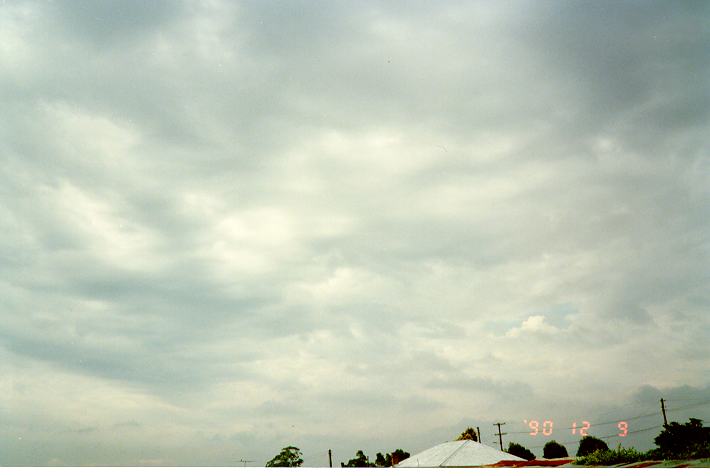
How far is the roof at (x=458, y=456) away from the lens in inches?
1028

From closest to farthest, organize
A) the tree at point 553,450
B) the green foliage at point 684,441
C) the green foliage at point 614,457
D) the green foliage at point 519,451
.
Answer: the green foliage at point 684,441 → the green foliage at point 614,457 → the tree at point 553,450 → the green foliage at point 519,451

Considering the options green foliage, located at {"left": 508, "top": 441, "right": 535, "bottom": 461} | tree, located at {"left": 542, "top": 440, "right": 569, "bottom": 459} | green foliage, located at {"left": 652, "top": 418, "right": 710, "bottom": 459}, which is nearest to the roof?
tree, located at {"left": 542, "top": 440, "right": 569, "bottom": 459}

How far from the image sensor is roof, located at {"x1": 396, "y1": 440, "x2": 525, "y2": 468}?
26123 mm

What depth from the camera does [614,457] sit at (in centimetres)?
773

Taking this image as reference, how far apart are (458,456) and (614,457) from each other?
21.0 meters

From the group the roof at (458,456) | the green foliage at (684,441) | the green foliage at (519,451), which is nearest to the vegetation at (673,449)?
the green foliage at (684,441)

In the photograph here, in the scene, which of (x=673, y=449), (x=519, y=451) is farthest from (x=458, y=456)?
(x=673, y=449)

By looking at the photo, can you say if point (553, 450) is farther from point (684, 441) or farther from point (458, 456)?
point (684, 441)

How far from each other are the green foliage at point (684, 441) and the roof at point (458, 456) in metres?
19.7

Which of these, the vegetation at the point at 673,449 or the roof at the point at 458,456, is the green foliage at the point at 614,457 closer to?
the vegetation at the point at 673,449
